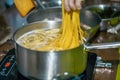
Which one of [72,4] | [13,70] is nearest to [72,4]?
[72,4]

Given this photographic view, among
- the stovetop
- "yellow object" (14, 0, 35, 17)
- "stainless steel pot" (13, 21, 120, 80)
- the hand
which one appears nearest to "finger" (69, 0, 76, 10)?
the hand

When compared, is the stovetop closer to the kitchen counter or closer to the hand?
the kitchen counter

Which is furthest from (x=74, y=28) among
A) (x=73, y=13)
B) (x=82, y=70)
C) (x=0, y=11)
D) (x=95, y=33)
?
(x=0, y=11)

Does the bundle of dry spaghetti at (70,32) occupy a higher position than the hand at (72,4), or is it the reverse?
the hand at (72,4)

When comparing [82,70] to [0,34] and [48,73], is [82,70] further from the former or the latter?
[0,34]

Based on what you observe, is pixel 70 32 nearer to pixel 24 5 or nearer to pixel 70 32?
pixel 70 32

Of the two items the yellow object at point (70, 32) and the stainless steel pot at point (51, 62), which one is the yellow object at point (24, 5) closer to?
the yellow object at point (70, 32)

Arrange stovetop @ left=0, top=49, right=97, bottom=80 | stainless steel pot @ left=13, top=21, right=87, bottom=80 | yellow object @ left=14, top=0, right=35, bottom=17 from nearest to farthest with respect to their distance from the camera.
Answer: stainless steel pot @ left=13, top=21, right=87, bottom=80
stovetop @ left=0, top=49, right=97, bottom=80
yellow object @ left=14, top=0, right=35, bottom=17

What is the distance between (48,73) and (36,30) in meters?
0.29

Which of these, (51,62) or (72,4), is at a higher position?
(72,4)

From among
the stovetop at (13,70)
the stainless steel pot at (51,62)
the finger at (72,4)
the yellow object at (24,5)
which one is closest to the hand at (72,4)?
the finger at (72,4)

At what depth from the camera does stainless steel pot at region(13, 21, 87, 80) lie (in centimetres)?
89

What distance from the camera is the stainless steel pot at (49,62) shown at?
89 centimetres

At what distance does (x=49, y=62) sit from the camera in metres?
0.90
